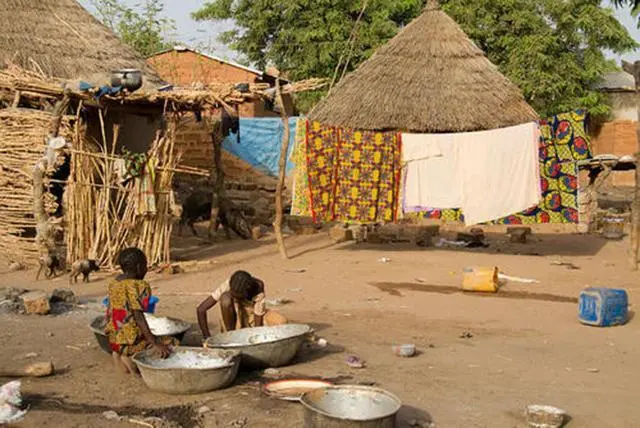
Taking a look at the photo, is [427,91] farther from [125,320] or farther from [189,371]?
[189,371]

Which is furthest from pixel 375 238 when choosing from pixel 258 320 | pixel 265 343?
pixel 265 343

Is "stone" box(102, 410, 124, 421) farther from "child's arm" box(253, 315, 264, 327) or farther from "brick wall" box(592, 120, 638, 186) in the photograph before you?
"brick wall" box(592, 120, 638, 186)

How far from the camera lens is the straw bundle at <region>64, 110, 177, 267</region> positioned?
9.52 meters

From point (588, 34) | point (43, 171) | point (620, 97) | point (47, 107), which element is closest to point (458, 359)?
point (43, 171)

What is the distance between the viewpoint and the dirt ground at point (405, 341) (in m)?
4.66

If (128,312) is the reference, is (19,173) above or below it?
above

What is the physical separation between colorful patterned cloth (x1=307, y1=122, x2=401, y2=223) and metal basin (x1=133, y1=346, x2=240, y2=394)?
5983mm

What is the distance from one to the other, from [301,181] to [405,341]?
4.94 metres

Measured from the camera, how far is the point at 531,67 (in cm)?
2284

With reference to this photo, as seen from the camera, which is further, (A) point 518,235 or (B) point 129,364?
(A) point 518,235

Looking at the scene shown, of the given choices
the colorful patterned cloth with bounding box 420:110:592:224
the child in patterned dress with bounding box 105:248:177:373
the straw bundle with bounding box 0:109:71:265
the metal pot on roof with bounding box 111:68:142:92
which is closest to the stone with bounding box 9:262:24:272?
the straw bundle with bounding box 0:109:71:265

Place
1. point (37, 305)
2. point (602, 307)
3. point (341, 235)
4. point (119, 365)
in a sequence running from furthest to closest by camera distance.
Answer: point (341, 235) → point (37, 305) → point (602, 307) → point (119, 365)

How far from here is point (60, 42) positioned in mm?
13625

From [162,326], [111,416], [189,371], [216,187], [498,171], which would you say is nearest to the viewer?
[111,416]
